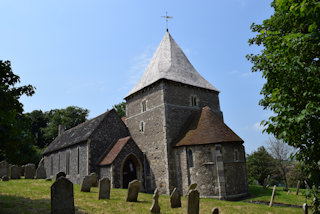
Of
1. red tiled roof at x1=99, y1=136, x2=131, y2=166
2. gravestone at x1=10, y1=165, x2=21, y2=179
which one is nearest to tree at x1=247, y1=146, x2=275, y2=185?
red tiled roof at x1=99, y1=136, x2=131, y2=166

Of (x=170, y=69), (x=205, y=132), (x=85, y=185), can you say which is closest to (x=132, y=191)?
(x=85, y=185)

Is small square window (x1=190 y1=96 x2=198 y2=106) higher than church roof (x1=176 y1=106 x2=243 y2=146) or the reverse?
higher

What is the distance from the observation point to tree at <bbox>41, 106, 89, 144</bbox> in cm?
4659

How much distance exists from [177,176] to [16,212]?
12672 mm

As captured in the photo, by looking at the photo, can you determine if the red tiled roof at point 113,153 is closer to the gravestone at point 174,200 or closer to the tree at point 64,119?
the gravestone at point 174,200

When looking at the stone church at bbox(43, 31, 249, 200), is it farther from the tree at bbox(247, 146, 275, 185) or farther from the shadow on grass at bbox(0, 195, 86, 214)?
the tree at bbox(247, 146, 275, 185)

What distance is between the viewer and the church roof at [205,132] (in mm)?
17906

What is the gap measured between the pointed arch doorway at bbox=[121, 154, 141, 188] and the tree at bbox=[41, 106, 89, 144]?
30.1m

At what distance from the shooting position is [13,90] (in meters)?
9.73

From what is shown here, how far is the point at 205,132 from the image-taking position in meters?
18.8

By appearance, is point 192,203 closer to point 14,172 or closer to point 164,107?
point 164,107

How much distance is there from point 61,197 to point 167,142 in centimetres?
1212

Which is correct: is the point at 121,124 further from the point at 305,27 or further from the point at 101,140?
the point at 305,27

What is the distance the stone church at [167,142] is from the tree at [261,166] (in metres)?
15.1
